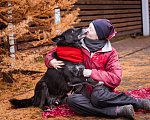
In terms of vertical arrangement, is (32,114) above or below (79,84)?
below

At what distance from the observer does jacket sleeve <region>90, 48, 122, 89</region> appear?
9.02 feet

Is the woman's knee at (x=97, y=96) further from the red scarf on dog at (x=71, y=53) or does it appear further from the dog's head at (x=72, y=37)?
the dog's head at (x=72, y=37)

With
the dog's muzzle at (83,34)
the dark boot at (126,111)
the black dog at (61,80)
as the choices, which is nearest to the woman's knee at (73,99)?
the black dog at (61,80)

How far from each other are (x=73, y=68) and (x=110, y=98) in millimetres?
576

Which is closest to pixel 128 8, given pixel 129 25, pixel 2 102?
pixel 129 25

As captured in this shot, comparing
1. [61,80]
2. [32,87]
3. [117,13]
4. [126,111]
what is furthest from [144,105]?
[117,13]

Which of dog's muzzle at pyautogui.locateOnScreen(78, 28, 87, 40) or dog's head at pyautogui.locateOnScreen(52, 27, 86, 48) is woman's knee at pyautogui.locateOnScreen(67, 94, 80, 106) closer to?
dog's head at pyautogui.locateOnScreen(52, 27, 86, 48)

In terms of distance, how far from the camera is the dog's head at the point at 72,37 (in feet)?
8.98

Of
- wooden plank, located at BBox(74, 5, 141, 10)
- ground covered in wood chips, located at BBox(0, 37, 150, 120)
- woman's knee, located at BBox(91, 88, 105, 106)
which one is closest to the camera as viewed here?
woman's knee, located at BBox(91, 88, 105, 106)

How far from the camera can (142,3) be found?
1412 cm

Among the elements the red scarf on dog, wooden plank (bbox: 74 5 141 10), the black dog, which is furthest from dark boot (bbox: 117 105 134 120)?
wooden plank (bbox: 74 5 141 10)

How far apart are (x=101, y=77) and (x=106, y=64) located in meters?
0.25

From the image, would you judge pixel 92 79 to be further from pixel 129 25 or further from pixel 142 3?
pixel 142 3

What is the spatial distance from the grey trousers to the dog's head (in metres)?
0.63
